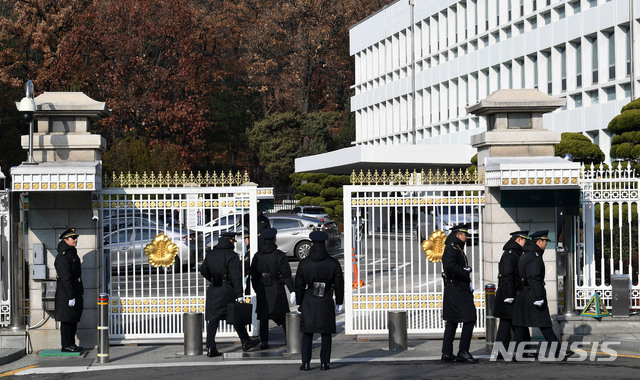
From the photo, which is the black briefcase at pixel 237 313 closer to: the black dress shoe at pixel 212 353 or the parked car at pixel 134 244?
the black dress shoe at pixel 212 353

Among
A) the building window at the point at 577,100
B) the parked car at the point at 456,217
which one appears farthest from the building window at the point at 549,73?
the parked car at the point at 456,217

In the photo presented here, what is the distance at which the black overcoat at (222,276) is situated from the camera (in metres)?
13.0

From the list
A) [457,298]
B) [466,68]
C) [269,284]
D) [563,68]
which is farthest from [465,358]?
[466,68]

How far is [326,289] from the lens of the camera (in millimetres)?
11672

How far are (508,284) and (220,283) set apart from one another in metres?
3.92

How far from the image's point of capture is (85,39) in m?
49.4

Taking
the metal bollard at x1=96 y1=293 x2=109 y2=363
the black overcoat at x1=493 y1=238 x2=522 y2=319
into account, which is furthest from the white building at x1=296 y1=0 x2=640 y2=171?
the metal bollard at x1=96 y1=293 x2=109 y2=363

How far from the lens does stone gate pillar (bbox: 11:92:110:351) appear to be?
44.9 feet

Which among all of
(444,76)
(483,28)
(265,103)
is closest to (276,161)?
(265,103)

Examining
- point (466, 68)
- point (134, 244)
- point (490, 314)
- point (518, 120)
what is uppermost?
point (466, 68)

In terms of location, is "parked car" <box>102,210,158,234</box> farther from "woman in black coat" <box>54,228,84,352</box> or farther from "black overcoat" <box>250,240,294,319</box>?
"black overcoat" <box>250,240,294,319</box>

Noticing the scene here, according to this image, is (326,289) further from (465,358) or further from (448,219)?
(448,219)

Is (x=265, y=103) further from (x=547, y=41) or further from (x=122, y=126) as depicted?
(x=547, y=41)

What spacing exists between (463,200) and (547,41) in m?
25.4
